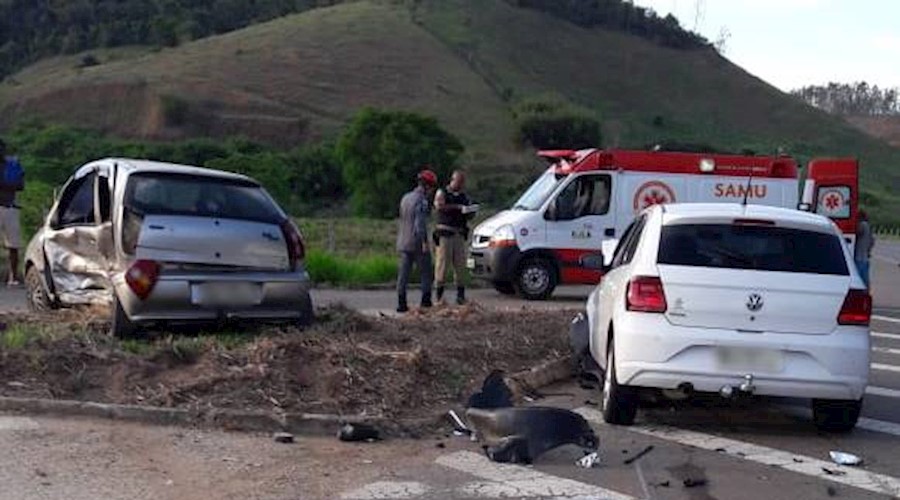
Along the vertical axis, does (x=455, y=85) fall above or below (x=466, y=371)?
above

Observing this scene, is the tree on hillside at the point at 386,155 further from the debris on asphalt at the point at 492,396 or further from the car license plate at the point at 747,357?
the car license plate at the point at 747,357

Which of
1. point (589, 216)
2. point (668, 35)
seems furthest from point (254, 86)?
point (589, 216)

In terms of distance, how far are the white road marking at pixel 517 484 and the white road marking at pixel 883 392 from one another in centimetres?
482

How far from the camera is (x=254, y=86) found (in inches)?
3588

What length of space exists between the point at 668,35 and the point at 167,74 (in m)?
54.2

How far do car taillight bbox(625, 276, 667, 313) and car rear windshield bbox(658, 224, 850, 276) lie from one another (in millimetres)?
212

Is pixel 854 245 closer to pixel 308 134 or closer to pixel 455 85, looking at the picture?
pixel 308 134

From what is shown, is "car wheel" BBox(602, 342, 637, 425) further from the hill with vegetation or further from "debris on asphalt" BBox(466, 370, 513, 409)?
the hill with vegetation

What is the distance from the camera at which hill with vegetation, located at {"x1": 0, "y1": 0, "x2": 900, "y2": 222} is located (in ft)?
283

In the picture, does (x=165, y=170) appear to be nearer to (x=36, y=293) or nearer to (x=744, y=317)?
(x=36, y=293)

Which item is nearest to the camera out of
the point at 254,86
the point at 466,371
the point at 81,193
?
the point at 466,371

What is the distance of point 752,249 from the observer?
904cm

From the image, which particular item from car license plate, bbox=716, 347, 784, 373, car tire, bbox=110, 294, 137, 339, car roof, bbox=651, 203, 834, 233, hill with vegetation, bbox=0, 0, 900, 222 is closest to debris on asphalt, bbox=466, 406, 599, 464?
car license plate, bbox=716, 347, 784, 373

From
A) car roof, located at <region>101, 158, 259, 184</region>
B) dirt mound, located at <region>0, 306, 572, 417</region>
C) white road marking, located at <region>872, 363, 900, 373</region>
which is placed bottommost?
white road marking, located at <region>872, 363, 900, 373</region>
